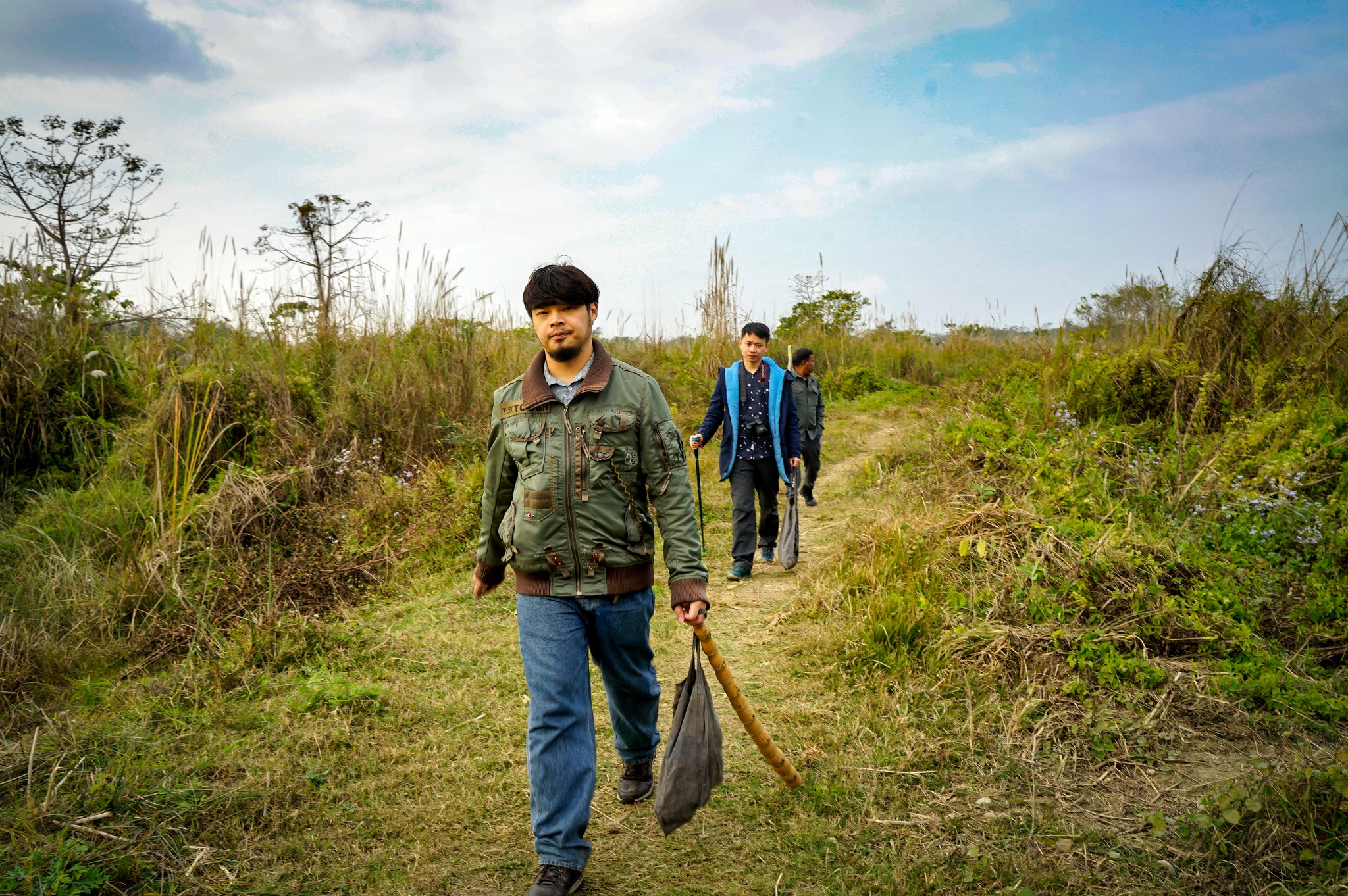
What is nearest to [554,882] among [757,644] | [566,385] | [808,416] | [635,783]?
[635,783]

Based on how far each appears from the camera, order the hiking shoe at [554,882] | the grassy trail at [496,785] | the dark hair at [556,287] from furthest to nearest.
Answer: the grassy trail at [496,785], the dark hair at [556,287], the hiking shoe at [554,882]

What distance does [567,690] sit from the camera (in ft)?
8.63

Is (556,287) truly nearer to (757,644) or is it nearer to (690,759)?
(690,759)

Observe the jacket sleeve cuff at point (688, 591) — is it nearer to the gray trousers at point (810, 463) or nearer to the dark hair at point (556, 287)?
the dark hair at point (556, 287)

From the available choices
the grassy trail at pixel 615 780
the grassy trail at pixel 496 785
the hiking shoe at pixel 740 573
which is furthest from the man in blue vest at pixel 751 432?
the grassy trail at pixel 615 780

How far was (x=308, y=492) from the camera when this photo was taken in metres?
6.33

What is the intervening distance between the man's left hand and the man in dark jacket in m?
5.56

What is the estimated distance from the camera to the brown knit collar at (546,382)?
271 cm

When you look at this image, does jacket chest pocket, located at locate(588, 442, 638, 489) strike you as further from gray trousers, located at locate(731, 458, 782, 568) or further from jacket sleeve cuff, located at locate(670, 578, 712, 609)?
gray trousers, located at locate(731, 458, 782, 568)

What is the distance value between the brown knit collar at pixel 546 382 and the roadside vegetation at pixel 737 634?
69.7 inches

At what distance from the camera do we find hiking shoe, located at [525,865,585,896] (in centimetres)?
253

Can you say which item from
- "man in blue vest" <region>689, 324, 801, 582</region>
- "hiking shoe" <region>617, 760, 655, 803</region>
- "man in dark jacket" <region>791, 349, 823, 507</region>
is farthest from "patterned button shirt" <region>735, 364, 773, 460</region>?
"hiking shoe" <region>617, 760, 655, 803</region>

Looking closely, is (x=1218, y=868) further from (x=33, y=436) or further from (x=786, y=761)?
(x=33, y=436)

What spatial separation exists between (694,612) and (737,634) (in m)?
2.60
